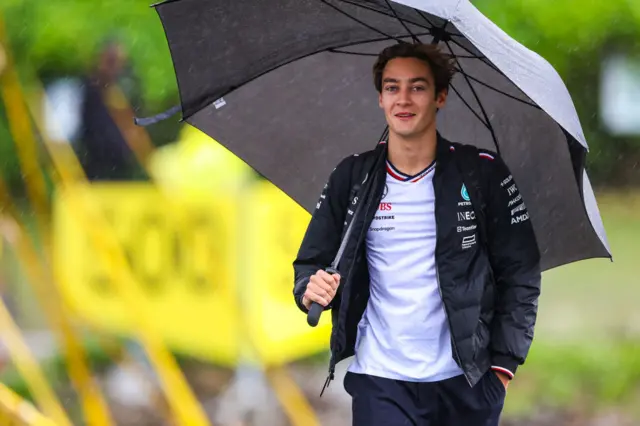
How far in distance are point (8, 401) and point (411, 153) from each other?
278 cm

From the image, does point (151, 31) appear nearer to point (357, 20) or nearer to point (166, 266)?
point (166, 266)

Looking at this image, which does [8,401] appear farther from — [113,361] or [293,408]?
[113,361]

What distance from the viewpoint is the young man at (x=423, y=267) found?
12.0 ft

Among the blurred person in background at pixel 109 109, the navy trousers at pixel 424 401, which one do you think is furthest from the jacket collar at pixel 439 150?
the blurred person in background at pixel 109 109

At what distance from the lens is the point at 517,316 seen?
3.69m

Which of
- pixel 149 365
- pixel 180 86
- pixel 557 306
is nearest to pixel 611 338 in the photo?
pixel 557 306

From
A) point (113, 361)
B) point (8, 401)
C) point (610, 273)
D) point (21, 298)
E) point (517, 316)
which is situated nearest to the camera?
point (517, 316)

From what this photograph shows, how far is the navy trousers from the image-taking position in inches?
145

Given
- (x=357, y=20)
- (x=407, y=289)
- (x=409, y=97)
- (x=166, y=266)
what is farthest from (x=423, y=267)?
(x=166, y=266)

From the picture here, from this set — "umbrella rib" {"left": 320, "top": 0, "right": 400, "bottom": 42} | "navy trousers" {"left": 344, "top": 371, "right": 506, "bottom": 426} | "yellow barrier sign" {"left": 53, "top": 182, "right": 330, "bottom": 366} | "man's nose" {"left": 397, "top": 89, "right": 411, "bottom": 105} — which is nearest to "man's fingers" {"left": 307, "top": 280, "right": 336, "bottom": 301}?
"navy trousers" {"left": 344, "top": 371, "right": 506, "bottom": 426}

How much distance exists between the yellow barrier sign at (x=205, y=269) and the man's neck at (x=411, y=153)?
4361mm

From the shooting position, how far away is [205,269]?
8328 mm

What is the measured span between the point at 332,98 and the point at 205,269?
4.01 m

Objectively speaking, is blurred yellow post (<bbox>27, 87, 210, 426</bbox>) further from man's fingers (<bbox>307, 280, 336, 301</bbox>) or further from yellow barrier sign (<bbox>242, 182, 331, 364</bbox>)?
man's fingers (<bbox>307, 280, 336, 301</bbox>)
